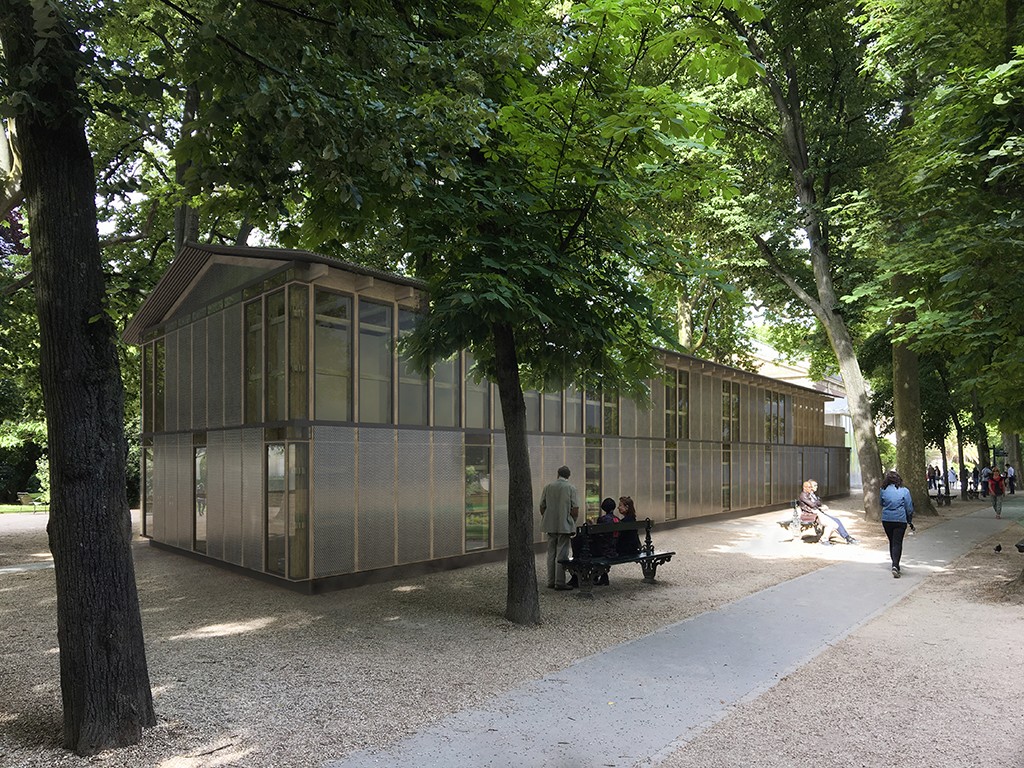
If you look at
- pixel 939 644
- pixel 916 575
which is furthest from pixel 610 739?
pixel 916 575

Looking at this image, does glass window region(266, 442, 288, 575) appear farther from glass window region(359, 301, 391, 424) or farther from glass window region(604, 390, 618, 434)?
glass window region(604, 390, 618, 434)

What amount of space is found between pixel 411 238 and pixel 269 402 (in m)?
5.38

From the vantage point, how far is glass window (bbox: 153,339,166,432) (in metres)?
16.7

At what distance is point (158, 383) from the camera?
1684 centimetres

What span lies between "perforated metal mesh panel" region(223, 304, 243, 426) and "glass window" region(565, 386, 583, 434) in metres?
6.86

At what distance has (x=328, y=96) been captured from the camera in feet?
19.2

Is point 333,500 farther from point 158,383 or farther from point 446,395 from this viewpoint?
point 158,383

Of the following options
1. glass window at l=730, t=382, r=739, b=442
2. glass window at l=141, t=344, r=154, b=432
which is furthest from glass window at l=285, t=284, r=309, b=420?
glass window at l=730, t=382, r=739, b=442

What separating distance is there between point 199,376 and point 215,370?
2.93 feet

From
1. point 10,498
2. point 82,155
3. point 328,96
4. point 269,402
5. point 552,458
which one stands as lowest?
point 10,498

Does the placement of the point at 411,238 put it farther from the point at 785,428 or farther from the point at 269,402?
the point at 785,428

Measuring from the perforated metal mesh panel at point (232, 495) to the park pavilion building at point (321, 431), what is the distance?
0.05 metres

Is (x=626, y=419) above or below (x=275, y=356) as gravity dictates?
below

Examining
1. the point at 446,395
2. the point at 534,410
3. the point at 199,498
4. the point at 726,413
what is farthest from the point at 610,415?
the point at 199,498
